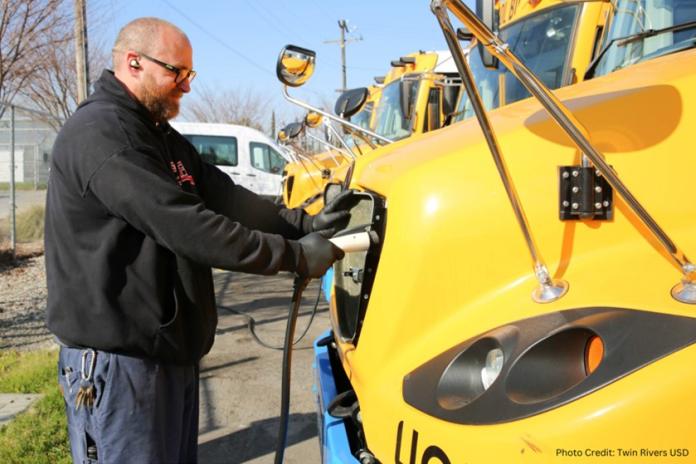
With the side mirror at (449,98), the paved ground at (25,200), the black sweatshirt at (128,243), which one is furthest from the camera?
the paved ground at (25,200)

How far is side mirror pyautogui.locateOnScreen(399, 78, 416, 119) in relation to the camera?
25.1 ft

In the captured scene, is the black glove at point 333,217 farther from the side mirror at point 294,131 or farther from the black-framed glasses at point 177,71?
the side mirror at point 294,131

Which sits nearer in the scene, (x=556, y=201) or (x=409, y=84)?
(x=556, y=201)

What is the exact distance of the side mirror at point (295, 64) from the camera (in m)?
3.73

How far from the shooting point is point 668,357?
4.18ft

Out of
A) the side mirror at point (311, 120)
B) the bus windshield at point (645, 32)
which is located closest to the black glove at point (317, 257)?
the bus windshield at point (645, 32)

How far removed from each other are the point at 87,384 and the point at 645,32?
261 centimetres

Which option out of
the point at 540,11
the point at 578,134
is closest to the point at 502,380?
the point at 578,134

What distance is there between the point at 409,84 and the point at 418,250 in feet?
20.9

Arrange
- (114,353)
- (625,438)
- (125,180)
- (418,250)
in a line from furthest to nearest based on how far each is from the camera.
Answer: (114,353), (125,180), (418,250), (625,438)

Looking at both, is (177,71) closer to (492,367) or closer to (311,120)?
(492,367)

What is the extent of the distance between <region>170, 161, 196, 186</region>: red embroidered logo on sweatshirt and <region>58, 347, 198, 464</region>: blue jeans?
675mm

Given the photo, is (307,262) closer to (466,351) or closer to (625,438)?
(466,351)

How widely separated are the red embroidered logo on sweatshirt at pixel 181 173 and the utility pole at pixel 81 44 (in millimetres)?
7316
